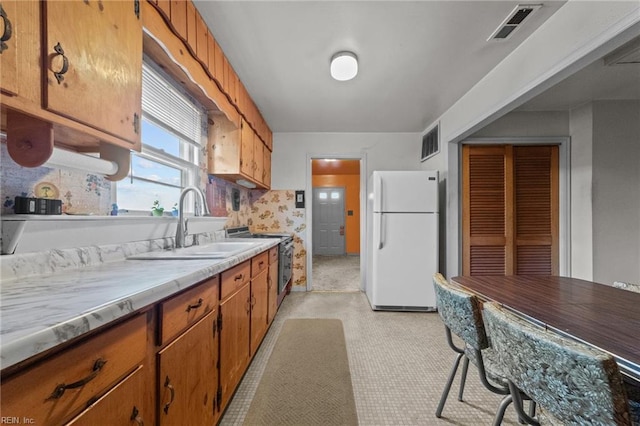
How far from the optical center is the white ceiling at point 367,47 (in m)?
1.58

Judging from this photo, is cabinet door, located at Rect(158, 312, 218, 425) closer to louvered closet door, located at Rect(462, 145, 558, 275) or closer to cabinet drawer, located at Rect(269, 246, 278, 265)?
cabinet drawer, located at Rect(269, 246, 278, 265)

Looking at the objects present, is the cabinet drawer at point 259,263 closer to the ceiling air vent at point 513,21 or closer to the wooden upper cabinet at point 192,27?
the wooden upper cabinet at point 192,27

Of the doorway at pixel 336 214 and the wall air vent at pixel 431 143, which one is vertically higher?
the wall air vent at pixel 431 143

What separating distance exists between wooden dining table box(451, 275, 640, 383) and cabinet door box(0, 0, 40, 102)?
184 centimetres

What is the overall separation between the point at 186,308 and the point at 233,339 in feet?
2.09

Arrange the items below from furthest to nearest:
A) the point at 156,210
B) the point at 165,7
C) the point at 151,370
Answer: the point at 156,210
the point at 165,7
the point at 151,370

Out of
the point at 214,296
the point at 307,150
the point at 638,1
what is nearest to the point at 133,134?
the point at 214,296

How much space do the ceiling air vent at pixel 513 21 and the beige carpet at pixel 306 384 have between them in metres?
2.61

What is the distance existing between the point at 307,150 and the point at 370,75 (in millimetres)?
1800

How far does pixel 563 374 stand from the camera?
69 centimetres

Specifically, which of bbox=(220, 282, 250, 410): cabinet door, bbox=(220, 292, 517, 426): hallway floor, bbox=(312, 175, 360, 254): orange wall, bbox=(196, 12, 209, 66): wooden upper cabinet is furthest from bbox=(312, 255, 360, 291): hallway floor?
bbox=(196, 12, 209, 66): wooden upper cabinet

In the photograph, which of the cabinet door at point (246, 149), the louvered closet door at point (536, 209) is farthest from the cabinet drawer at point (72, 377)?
the louvered closet door at point (536, 209)

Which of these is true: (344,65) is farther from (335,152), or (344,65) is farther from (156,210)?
(335,152)

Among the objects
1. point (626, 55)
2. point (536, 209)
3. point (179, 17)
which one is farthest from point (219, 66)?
point (536, 209)
